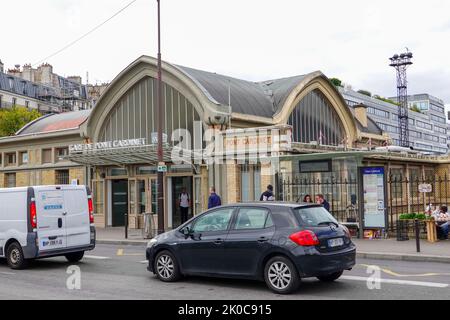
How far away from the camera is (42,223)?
12.4 m

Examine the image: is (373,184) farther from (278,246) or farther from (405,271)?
(278,246)

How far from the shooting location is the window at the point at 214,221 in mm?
9547

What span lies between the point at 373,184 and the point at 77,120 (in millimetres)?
20747

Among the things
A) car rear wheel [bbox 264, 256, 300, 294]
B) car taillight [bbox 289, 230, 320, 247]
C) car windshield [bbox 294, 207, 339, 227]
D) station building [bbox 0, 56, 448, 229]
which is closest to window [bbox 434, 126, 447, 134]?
station building [bbox 0, 56, 448, 229]

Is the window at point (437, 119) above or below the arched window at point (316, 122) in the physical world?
above

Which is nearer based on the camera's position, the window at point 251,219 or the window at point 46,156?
the window at point 251,219

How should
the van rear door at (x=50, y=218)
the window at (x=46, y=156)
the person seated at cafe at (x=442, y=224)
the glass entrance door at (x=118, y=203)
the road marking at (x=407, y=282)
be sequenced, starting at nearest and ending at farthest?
the road marking at (x=407, y=282) < the van rear door at (x=50, y=218) < the person seated at cafe at (x=442, y=224) < the glass entrance door at (x=118, y=203) < the window at (x=46, y=156)

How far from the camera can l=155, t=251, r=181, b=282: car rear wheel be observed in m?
9.95

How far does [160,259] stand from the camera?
33.4 feet

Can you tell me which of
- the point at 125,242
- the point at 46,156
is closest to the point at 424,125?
the point at 46,156

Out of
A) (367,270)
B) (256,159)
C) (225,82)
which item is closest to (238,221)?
(367,270)

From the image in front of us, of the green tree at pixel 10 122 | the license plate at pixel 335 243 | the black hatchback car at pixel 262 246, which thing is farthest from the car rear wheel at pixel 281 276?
the green tree at pixel 10 122

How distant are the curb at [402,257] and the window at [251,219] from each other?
19.2ft

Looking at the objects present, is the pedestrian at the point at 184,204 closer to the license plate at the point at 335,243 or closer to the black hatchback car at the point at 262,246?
the black hatchback car at the point at 262,246
